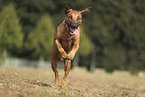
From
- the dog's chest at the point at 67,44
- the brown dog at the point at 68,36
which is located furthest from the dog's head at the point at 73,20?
the dog's chest at the point at 67,44

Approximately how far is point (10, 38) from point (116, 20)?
2730cm

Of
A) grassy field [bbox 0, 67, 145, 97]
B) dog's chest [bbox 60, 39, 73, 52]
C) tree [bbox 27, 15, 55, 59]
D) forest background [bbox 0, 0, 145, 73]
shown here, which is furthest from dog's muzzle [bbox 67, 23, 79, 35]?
forest background [bbox 0, 0, 145, 73]

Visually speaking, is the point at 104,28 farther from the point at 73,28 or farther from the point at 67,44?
the point at 73,28

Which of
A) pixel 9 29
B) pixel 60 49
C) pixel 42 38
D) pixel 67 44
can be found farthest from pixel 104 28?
pixel 60 49

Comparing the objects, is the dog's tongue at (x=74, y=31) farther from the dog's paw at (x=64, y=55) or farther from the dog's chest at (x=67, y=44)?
the dog's paw at (x=64, y=55)

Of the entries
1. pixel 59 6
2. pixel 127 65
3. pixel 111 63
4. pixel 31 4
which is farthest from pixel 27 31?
pixel 127 65

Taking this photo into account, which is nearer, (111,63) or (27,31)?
(27,31)

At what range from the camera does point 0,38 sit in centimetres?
3097

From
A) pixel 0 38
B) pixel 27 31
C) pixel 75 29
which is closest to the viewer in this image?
pixel 75 29

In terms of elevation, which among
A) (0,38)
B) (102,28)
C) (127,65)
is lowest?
(127,65)

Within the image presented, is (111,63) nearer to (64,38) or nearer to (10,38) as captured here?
(10,38)

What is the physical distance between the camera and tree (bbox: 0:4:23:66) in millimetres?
31250

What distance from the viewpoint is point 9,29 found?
31891 millimetres

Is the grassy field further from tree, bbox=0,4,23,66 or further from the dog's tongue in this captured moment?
tree, bbox=0,4,23,66
